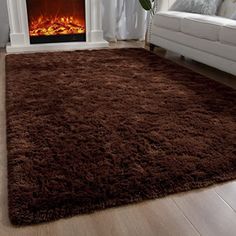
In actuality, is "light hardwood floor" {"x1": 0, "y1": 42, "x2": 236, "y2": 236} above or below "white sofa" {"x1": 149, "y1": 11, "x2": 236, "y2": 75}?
below

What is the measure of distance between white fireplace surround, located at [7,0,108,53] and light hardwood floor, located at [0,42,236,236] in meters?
2.62

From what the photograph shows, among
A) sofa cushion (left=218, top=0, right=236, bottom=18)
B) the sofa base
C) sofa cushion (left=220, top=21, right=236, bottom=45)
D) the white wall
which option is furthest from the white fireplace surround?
sofa cushion (left=220, top=21, right=236, bottom=45)

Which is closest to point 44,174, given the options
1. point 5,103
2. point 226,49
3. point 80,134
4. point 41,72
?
point 80,134

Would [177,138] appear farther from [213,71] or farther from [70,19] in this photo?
[70,19]

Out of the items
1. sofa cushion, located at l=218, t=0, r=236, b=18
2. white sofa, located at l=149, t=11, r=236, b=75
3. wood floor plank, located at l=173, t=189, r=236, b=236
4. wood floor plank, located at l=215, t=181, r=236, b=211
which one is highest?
sofa cushion, located at l=218, t=0, r=236, b=18

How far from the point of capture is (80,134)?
1.59m

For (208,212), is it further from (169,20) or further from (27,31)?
(27,31)

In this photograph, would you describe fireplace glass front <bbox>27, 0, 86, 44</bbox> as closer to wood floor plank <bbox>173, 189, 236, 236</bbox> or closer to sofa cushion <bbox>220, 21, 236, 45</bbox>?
sofa cushion <bbox>220, 21, 236, 45</bbox>

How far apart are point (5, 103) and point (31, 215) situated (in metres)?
1.13

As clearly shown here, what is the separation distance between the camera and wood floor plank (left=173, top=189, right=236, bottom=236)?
104 centimetres

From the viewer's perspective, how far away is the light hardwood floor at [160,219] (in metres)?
1.02

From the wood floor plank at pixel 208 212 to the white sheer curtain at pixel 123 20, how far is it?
3.28 meters

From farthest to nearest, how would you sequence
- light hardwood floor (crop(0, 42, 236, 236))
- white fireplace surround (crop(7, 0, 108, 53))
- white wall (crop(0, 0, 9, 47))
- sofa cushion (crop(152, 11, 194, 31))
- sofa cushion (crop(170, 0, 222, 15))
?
1. white wall (crop(0, 0, 9, 47))
2. white fireplace surround (crop(7, 0, 108, 53))
3. sofa cushion (crop(170, 0, 222, 15))
4. sofa cushion (crop(152, 11, 194, 31))
5. light hardwood floor (crop(0, 42, 236, 236))

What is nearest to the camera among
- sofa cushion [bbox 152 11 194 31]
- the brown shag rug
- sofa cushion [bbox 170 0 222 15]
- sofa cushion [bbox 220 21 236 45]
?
the brown shag rug
